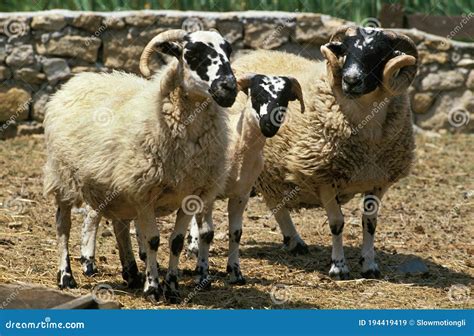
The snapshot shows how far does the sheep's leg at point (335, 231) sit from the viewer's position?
27.0 ft

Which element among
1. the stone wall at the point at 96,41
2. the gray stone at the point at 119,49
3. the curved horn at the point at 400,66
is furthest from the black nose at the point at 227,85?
the gray stone at the point at 119,49

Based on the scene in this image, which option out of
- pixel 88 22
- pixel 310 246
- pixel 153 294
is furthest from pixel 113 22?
pixel 153 294

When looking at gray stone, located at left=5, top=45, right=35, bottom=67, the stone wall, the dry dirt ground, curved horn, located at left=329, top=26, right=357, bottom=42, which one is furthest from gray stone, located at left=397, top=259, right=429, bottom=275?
gray stone, located at left=5, top=45, right=35, bottom=67

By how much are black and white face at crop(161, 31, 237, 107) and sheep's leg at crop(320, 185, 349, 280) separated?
1961 millimetres

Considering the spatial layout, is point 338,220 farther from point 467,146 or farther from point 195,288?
point 467,146

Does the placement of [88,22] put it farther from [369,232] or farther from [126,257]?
[126,257]

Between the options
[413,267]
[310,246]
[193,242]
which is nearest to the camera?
[413,267]

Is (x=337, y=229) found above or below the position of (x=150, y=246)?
below

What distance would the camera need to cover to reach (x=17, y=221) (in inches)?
370

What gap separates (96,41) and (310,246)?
4.92 meters

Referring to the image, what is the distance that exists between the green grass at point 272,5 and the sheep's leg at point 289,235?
505 centimetres

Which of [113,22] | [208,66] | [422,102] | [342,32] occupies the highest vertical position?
[342,32]

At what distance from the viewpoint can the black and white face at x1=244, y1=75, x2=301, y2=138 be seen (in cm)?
746

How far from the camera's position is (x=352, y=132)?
8.20 m
